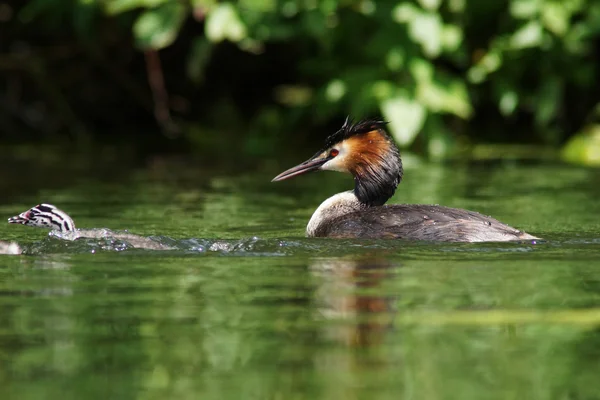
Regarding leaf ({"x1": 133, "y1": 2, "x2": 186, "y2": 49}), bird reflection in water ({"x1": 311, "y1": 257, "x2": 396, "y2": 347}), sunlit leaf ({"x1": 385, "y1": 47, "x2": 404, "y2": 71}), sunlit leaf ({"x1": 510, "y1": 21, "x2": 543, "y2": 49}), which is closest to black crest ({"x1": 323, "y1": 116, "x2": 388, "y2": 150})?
bird reflection in water ({"x1": 311, "y1": 257, "x2": 396, "y2": 347})

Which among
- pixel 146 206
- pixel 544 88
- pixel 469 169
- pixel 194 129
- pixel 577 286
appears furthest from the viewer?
pixel 194 129

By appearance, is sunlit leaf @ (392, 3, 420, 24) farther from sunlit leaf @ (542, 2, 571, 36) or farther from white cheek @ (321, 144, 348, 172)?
white cheek @ (321, 144, 348, 172)

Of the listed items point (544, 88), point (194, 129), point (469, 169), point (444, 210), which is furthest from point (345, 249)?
point (194, 129)

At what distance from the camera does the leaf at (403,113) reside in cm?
1310

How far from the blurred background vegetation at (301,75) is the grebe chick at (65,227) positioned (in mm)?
4347

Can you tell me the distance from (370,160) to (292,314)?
11.6 ft

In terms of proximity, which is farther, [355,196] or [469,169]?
[469,169]

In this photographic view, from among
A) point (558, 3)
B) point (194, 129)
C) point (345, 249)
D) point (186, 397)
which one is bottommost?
point (186, 397)

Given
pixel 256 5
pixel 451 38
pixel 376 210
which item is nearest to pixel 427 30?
pixel 451 38

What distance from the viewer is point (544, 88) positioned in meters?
14.6

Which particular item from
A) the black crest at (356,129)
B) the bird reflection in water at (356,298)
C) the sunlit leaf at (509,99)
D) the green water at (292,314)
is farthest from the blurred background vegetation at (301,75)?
the bird reflection in water at (356,298)

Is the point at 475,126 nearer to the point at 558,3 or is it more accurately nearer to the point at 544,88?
the point at 544,88

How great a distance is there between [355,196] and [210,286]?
9.43 ft

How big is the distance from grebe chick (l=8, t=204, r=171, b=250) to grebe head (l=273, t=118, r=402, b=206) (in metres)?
1.59
